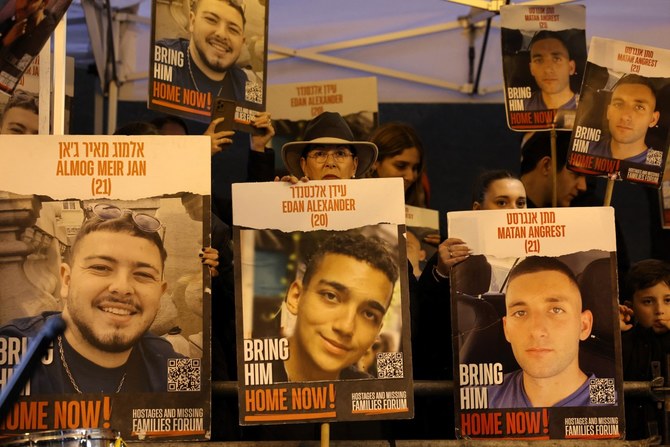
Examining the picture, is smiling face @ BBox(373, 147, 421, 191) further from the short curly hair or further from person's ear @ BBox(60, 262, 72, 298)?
person's ear @ BBox(60, 262, 72, 298)

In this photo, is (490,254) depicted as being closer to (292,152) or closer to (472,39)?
(292,152)

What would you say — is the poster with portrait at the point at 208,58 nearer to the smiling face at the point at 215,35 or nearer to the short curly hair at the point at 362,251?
the smiling face at the point at 215,35

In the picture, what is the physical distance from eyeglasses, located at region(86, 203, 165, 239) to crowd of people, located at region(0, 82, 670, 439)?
0.05 m

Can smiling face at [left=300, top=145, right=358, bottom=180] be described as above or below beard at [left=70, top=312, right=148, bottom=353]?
above

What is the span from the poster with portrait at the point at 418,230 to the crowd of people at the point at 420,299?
0.44 meters

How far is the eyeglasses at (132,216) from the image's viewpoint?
405 cm

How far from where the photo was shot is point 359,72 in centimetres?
757

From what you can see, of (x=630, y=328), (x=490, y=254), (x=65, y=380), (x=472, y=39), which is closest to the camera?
(x=65, y=380)

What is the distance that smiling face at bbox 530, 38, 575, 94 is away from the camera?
18.8 ft

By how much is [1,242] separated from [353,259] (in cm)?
123

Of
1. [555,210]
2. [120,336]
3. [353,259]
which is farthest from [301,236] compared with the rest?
[555,210]

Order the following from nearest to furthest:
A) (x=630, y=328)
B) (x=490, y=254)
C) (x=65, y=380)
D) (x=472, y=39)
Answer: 1. (x=65, y=380)
2. (x=490, y=254)
3. (x=630, y=328)
4. (x=472, y=39)

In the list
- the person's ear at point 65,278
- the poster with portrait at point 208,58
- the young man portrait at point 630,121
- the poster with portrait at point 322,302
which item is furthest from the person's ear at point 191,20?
the young man portrait at point 630,121

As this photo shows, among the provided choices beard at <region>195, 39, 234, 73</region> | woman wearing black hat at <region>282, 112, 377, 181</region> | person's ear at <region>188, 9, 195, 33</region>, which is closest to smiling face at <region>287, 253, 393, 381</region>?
woman wearing black hat at <region>282, 112, 377, 181</region>
